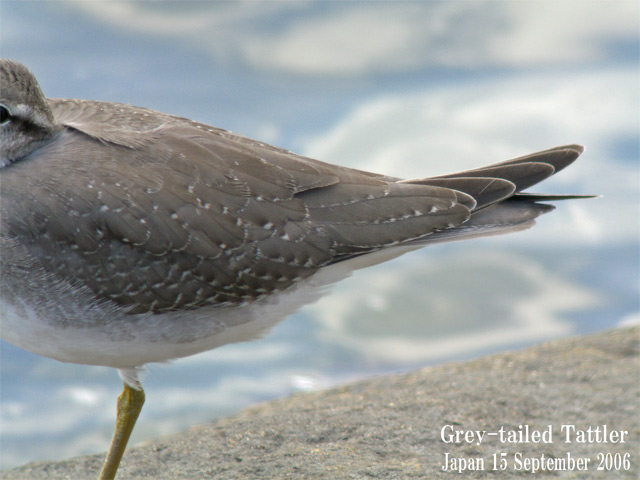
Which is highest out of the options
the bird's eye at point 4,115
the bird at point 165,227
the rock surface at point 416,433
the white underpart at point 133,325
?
the bird's eye at point 4,115

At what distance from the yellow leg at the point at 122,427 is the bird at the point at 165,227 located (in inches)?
0.6

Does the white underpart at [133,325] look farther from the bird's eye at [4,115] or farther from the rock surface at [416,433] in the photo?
the bird's eye at [4,115]

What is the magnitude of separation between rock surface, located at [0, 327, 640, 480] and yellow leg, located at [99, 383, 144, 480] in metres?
0.18

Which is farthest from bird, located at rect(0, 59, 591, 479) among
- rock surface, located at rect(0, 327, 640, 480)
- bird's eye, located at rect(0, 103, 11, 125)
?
rock surface, located at rect(0, 327, 640, 480)

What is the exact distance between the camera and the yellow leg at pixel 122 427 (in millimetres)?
6215

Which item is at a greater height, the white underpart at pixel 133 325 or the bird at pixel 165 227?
the bird at pixel 165 227

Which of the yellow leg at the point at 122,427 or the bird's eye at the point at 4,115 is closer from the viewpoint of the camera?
the bird's eye at the point at 4,115

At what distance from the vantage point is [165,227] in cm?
561

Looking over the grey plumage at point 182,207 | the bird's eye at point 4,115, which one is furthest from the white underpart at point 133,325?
the bird's eye at point 4,115

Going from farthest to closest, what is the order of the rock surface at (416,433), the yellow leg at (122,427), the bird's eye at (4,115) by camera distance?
the yellow leg at (122,427), the rock surface at (416,433), the bird's eye at (4,115)

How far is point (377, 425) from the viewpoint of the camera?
6668mm

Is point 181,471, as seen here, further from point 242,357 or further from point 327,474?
point 242,357

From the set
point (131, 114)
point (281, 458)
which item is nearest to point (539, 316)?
point (281, 458)

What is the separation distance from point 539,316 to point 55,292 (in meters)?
8.13
